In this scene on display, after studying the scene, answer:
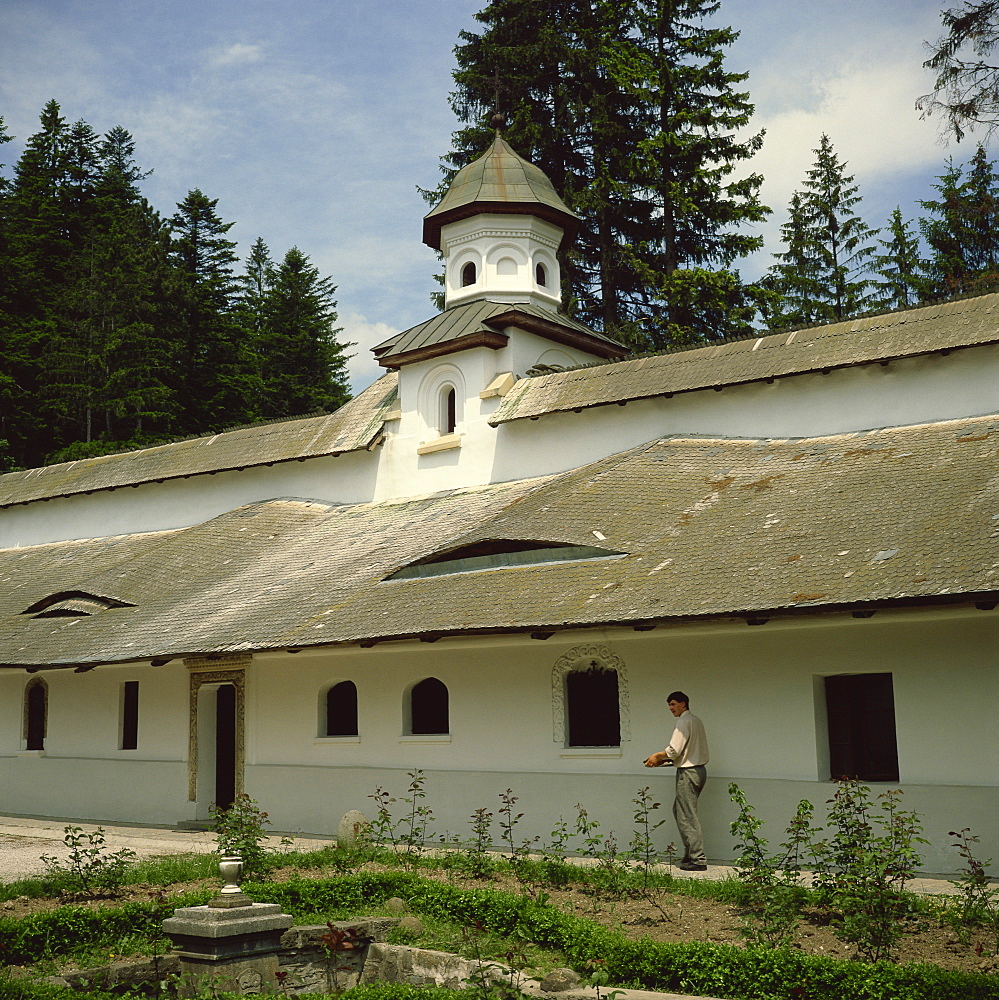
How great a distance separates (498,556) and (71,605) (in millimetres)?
8854

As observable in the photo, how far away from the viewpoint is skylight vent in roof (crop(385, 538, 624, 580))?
45.9ft

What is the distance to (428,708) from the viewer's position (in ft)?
49.7

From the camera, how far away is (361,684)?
51.0 feet

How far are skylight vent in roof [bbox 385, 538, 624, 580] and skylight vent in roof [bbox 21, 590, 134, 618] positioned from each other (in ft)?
20.5

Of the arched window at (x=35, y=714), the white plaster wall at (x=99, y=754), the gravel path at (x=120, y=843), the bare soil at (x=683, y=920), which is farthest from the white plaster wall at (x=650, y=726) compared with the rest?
the arched window at (x=35, y=714)

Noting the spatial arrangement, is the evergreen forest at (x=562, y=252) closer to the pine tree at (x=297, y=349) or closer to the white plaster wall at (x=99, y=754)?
the pine tree at (x=297, y=349)

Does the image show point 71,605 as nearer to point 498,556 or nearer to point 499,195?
point 498,556

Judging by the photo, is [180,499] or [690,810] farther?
[180,499]

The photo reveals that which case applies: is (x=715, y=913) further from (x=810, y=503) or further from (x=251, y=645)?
(x=251, y=645)

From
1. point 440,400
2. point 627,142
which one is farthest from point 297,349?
point 440,400

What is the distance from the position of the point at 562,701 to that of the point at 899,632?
13.4ft

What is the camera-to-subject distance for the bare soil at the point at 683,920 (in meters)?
7.16

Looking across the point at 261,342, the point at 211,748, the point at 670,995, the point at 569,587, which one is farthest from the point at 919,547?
the point at 261,342

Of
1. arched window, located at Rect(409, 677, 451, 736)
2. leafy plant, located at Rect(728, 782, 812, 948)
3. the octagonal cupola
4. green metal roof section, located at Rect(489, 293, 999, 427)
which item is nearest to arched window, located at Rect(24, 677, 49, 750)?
arched window, located at Rect(409, 677, 451, 736)
